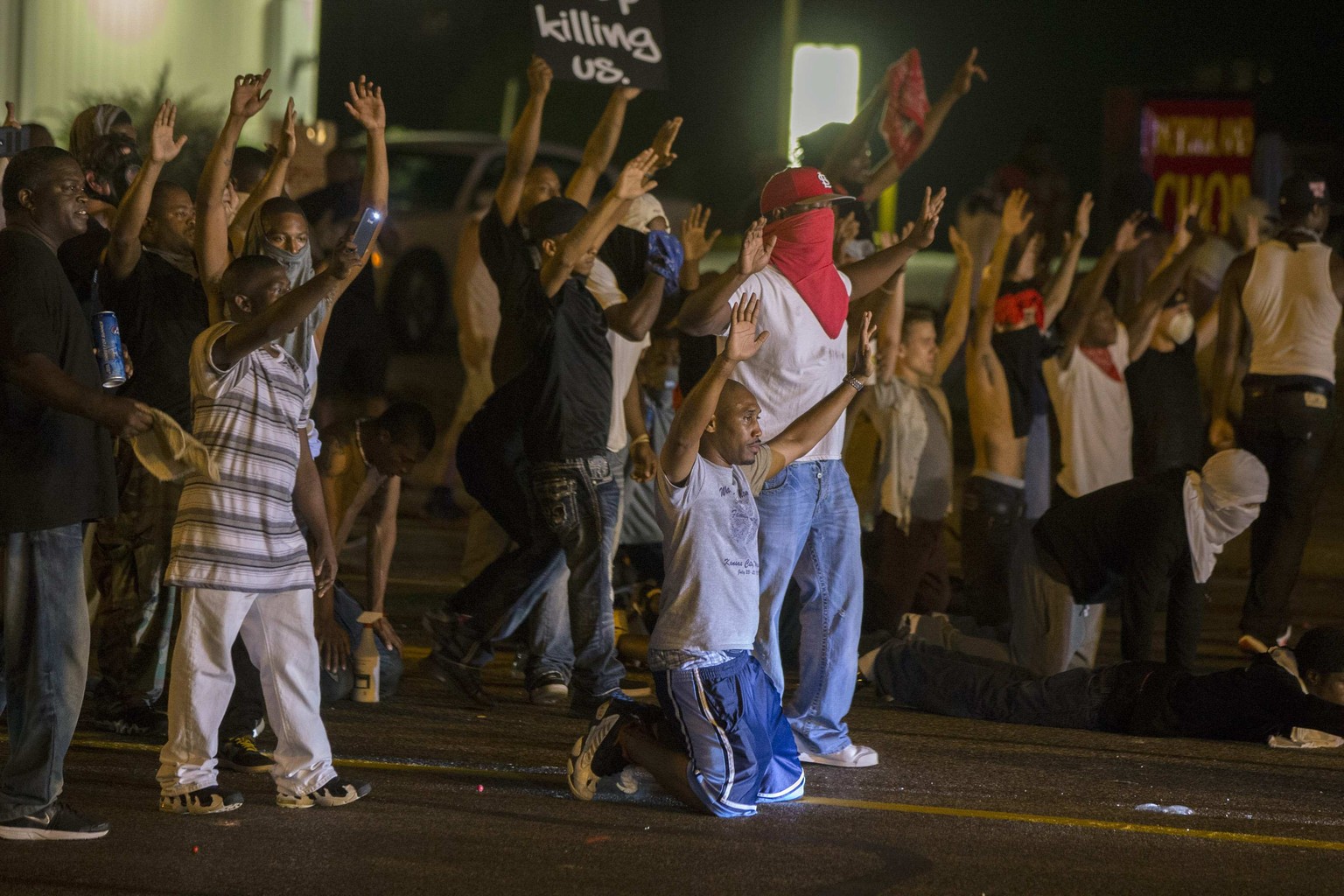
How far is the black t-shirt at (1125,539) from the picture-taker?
7402 mm

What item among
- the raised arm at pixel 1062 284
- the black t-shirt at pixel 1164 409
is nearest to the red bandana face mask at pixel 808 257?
the raised arm at pixel 1062 284

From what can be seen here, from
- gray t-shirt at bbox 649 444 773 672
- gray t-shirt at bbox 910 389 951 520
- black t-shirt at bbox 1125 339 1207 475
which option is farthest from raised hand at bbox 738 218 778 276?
black t-shirt at bbox 1125 339 1207 475

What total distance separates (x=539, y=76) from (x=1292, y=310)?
3.78m

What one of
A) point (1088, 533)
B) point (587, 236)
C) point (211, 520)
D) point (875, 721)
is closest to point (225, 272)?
point (211, 520)

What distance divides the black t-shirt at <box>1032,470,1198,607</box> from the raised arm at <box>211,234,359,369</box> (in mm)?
3485

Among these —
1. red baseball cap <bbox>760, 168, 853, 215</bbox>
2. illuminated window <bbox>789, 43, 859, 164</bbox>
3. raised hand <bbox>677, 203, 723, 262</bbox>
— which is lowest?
raised hand <bbox>677, 203, 723, 262</bbox>

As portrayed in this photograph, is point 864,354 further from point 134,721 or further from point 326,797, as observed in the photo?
point 134,721

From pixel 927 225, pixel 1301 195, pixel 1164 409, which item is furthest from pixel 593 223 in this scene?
pixel 1164 409

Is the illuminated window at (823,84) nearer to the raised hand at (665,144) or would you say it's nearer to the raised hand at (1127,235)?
the raised hand at (1127,235)

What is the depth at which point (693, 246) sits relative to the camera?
27.1 feet

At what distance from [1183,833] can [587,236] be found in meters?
3.03

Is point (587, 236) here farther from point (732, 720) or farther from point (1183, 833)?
point (1183, 833)

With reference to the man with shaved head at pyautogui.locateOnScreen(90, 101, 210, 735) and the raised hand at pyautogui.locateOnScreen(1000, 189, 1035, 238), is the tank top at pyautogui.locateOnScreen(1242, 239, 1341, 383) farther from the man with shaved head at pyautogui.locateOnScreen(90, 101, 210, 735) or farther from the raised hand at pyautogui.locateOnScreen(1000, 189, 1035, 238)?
the man with shaved head at pyautogui.locateOnScreen(90, 101, 210, 735)

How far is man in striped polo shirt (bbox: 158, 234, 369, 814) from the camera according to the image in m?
5.58
